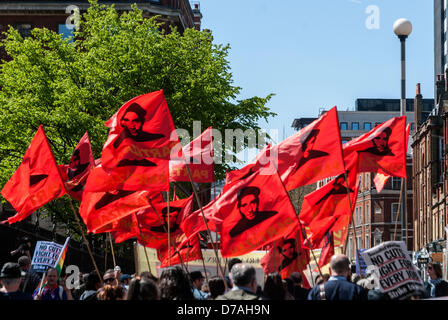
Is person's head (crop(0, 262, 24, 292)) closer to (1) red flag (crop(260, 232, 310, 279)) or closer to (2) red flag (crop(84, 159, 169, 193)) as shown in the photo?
(2) red flag (crop(84, 159, 169, 193))

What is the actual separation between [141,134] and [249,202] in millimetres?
2655

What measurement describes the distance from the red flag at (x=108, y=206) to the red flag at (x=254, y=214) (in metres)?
4.60

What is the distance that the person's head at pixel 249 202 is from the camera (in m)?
11.9

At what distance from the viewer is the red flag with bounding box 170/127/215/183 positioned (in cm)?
1847

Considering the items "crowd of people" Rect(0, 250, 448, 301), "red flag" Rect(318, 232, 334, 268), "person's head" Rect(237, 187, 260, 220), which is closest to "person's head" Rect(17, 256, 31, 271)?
"crowd of people" Rect(0, 250, 448, 301)

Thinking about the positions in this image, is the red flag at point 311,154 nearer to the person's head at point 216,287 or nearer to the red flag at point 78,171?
the person's head at point 216,287

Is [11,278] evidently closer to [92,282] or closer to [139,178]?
[92,282]

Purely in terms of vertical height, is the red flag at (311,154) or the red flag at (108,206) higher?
the red flag at (311,154)

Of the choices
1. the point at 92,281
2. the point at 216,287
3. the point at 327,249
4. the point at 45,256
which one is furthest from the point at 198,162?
the point at 216,287

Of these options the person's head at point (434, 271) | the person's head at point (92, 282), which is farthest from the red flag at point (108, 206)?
the person's head at point (434, 271)

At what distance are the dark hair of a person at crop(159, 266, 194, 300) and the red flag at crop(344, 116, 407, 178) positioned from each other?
8311 mm

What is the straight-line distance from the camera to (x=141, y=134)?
13.8 metres
